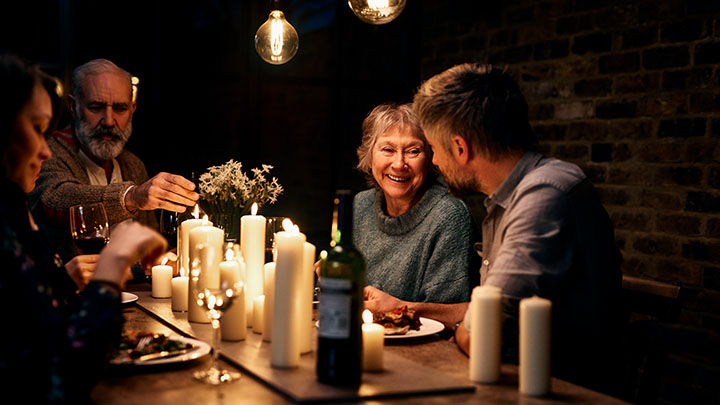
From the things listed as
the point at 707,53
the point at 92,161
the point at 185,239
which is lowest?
the point at 185,239

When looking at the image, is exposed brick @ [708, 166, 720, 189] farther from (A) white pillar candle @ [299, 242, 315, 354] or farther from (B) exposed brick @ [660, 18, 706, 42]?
(A) white pillar candle @ [299, 242, 315, 354]

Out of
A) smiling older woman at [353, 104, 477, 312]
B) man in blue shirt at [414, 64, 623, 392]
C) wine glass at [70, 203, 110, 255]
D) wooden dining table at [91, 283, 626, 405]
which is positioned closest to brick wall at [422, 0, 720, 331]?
smiling older woman at [353, 104, 477, 312]

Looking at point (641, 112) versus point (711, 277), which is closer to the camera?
point (711, 277)

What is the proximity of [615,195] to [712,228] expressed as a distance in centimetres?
55

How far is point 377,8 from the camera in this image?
2367 millimetres

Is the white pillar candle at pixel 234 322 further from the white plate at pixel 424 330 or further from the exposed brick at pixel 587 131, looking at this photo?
the exposed brick at pixel 587 131

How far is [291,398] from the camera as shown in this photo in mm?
1288

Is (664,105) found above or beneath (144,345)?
above

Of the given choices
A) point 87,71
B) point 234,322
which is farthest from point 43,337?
point 87,71

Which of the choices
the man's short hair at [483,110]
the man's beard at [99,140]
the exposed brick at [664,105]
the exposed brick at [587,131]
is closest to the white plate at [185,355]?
the man's short hair at [483,110]

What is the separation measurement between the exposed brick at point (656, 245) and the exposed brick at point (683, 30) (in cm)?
89

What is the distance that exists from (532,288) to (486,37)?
3001 millimetres

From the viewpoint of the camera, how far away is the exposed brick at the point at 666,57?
3.18 meters

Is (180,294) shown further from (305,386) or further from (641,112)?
(641,112)
